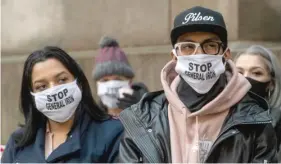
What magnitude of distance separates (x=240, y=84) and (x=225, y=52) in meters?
0.20

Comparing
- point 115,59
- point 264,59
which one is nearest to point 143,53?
point 115,59

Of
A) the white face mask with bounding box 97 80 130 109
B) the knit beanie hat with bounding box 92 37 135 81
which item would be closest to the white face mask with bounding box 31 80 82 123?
the white face mask with bounding box 97 80 130 109

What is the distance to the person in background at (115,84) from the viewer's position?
18.6ft

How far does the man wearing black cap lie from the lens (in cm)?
337

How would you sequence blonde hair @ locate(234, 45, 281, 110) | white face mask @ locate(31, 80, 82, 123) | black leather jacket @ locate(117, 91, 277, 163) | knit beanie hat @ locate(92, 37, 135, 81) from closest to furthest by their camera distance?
black leather jacket @ locate(117, 91, 277, 163) → white face mask @ locate(31, 80, 82, 123) → blonde hair @ locate(234, 45, 281, 110) → knit beanie hat @ locate(92, 37, 135, 81)

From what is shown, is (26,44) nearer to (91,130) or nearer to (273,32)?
(273,32)

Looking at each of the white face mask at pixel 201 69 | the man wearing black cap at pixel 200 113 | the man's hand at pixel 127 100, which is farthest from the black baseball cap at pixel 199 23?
the man's hand at pixel 127 100

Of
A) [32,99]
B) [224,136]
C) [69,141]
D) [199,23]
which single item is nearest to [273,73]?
[199,23]

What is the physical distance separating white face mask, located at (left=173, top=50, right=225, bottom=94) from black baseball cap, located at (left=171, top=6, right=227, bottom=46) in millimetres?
116

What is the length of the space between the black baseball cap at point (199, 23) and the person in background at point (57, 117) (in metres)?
0.79

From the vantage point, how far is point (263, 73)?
4.53 m

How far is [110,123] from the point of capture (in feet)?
13.6

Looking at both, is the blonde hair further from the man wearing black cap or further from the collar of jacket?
the collar of jacket

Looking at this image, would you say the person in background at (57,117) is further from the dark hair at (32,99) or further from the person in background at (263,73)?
the person in background at (263,73)
